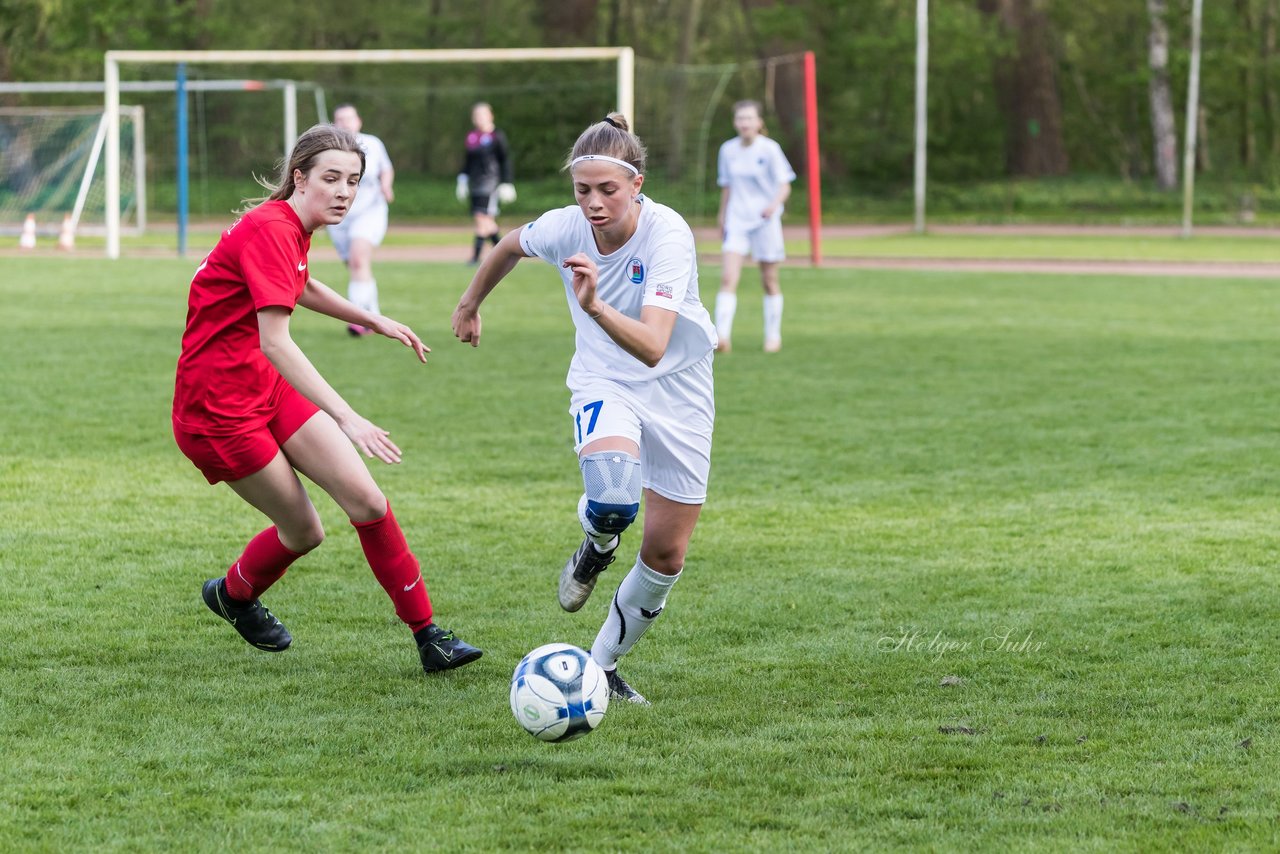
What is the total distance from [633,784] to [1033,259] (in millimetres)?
22721

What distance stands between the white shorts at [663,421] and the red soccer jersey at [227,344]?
2.97 feet

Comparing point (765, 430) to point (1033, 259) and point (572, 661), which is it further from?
point (1033, 259)

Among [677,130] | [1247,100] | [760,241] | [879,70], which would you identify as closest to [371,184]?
[760,241]

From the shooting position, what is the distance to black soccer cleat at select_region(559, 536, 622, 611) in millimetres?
4773

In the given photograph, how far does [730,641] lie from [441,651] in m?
1.00

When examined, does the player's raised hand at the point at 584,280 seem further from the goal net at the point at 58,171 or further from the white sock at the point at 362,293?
the goal net at the point at 58,171

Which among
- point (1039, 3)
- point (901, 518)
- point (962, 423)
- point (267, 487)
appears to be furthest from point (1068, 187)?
point (267, 487)

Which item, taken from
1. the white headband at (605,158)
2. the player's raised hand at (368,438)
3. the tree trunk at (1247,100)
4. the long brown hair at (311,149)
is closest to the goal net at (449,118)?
the tree trunk at (1247,100)

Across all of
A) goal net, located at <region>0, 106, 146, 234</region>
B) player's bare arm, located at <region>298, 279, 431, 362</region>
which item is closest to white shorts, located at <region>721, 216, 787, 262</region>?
player's bare arm, located at <region>298, 279, 431, 362</region>

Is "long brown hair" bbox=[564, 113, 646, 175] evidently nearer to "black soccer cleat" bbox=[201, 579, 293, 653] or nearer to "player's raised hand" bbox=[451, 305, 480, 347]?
"player's raised hand" bbox=[451, 305, 480, 347]

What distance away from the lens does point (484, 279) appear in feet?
16.4

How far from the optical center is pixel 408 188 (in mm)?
37281

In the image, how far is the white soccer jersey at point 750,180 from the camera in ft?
44.9

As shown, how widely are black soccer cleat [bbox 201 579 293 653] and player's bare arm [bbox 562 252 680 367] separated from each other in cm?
155
